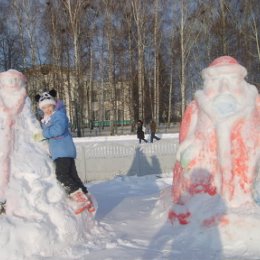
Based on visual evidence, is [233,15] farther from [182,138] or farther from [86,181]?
[182,138]

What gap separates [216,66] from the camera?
17.7ft

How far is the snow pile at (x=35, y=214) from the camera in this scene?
4.44m

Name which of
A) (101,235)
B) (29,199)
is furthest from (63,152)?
(101,235)

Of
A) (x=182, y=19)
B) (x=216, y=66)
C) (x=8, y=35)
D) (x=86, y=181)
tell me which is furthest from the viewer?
(x=8, y=35)

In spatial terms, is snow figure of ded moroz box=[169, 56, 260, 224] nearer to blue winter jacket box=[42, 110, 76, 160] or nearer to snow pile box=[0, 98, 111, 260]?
snow pile box=[0, 98, 111, 260]

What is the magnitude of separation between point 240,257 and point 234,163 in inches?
48.5

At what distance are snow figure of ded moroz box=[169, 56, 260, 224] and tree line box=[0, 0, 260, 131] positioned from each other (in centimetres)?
1810

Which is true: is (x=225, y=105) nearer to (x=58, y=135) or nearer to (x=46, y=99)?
(x=58, y=135)

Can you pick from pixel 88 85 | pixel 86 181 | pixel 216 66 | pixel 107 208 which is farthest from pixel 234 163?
pixel 88 85

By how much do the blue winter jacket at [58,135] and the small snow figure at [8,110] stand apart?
0.38 m

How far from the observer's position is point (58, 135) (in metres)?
4.96

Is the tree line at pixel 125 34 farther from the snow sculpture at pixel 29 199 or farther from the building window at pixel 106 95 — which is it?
the snow sculpture at pixel 29 199

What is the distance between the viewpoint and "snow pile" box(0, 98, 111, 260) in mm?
4438

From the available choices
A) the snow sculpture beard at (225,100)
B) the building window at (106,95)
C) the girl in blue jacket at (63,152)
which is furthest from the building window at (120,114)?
the girl in blue jacket at (63,152)
